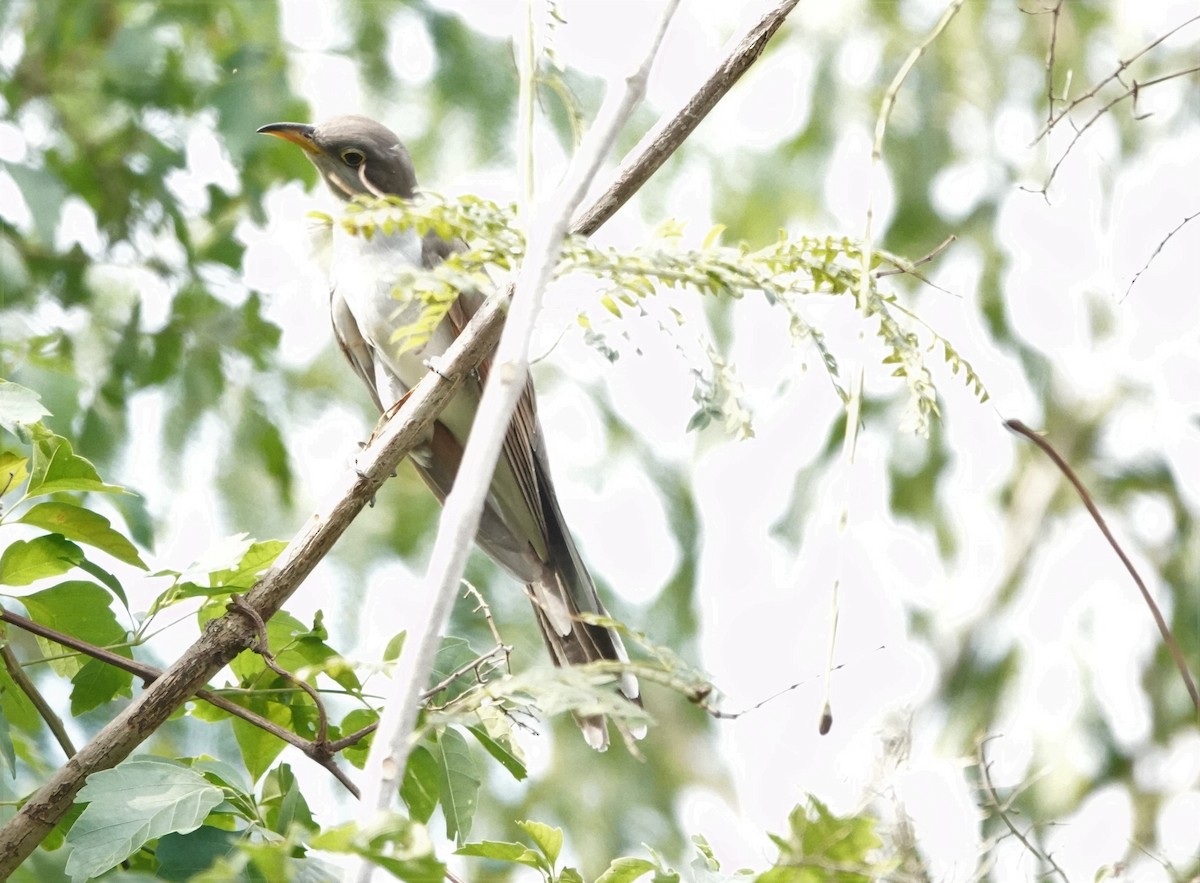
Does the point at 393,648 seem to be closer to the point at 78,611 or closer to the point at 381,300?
the point at 78,611

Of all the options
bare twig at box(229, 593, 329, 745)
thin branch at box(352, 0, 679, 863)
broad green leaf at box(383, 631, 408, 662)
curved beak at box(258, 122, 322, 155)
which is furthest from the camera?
curved beak at box(258, 122, 322, 155)

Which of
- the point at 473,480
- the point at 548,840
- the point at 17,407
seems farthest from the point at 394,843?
the point at 17,407

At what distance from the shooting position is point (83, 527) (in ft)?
5.85

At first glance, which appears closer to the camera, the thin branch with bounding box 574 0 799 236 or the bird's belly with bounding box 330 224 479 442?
the thin branch with bounding box 574 0 799 236

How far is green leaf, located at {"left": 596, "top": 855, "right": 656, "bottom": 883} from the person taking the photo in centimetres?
157

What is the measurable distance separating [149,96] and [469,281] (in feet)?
12.0

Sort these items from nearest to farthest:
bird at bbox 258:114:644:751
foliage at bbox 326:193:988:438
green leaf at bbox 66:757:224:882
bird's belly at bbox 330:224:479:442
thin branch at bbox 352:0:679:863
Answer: thin branch at bbox 352:0:679:863 < foliage at bbox 326:193:988:438 < green leaf at bbox 66:757:224:882 < bird at bbox 258:114:644:751 < bird's belly at bbox 330:224:479:442

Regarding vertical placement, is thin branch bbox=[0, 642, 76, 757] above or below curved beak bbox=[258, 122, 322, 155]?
below

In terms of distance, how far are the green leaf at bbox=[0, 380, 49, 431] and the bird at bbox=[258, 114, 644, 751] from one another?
128cm

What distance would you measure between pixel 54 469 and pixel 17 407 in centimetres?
13

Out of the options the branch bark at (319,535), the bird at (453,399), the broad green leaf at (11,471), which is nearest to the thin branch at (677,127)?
the branch bark at (319,535)

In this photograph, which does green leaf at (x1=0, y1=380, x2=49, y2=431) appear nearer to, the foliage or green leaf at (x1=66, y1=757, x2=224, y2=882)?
green leaf at (x1=66, y1=757, x2=224, y2=882)

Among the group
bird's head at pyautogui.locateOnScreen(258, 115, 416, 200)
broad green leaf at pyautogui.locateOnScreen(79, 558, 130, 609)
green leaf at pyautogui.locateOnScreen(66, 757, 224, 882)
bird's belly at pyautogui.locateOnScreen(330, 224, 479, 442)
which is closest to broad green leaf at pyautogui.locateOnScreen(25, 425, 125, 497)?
broad green leaf at pyautogui.locateOnScreen(79, 558, 130, 609)

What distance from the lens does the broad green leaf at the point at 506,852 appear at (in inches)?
60.0
